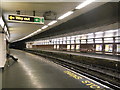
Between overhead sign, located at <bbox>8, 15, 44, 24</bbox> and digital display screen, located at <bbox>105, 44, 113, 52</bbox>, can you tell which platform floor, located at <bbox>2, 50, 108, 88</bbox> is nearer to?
overhead sign, located at <bbox>8, 15, 44, 24</bbox>

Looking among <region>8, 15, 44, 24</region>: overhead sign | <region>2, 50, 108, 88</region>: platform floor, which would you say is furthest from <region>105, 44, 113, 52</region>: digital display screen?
<region>8, 15, 44, 24</region>: overhead sign

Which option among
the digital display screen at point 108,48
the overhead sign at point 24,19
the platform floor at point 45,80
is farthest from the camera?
the digital display screen at point 108,48

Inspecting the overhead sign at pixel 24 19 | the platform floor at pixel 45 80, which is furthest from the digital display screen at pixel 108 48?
the overhead sign at pixel 24 19

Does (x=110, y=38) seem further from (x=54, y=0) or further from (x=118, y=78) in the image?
(x=54, y=0)

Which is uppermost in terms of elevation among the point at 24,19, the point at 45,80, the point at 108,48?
the point at 24,19

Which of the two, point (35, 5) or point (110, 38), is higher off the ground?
point (35, 5)

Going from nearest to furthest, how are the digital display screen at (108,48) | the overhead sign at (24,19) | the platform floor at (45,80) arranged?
the platform floor at (45,80), the overhead sign at (24,19), the digital display screen at (108,48)

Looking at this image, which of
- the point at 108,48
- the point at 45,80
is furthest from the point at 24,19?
the point at 108,48

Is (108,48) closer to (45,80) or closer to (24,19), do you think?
(45,80)

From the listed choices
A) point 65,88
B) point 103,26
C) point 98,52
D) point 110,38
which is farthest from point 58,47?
point 65,88

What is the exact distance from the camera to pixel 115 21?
5617 millimetres

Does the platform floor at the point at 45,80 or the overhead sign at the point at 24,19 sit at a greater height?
the overhead sign at the point at 24,19

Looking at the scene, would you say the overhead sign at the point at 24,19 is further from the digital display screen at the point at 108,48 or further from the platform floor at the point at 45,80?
the digital display screen at the point at 108,48

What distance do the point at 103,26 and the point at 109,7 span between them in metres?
A: 1.14
